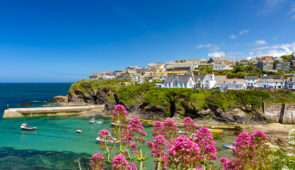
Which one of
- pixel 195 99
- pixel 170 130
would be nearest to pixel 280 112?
pixel 195 99

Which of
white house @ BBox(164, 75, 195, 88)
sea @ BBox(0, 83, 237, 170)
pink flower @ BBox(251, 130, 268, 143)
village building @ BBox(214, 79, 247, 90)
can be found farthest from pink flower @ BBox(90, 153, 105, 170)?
village building @ BBox(214, 79, 247, 90)

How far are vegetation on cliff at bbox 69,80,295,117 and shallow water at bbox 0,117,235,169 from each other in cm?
1075

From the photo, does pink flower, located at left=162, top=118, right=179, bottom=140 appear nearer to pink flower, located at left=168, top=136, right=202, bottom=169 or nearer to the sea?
pink flower, located at left=168, top=136, right=202, bottom=169

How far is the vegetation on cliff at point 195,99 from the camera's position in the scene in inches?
1718

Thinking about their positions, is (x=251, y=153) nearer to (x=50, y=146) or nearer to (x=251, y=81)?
(x=50, y=146)

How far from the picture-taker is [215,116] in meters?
44.1

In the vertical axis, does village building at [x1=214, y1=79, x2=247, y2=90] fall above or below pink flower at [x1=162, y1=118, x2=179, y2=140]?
above

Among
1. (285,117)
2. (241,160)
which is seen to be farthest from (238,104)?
(241,160)

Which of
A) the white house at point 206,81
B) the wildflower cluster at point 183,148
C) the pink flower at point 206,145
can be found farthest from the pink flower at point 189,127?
the white house at point 206,81

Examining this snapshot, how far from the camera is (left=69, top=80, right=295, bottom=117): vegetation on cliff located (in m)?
43.6

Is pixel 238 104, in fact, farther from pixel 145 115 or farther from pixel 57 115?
pixel 57 115

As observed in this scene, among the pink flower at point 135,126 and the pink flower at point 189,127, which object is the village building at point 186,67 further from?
the pink flower at point 135,126

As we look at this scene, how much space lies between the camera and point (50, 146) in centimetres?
2911

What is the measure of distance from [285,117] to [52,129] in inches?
2350
